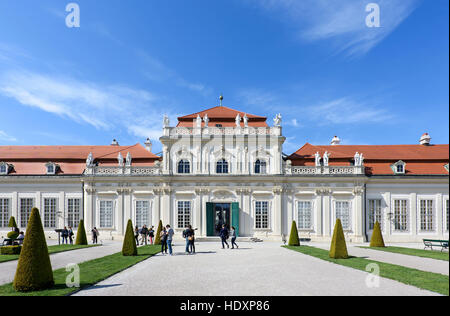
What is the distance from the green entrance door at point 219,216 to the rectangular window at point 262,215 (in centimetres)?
195

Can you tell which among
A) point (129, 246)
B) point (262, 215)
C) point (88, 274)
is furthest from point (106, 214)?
point (88, 274)

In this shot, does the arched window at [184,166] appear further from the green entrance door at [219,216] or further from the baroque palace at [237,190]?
the green entrance door at [219,216]

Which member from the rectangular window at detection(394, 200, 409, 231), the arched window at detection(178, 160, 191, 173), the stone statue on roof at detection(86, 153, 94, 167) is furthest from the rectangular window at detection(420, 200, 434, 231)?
the stone statue on roof at detection(86, 153, 94, 167)

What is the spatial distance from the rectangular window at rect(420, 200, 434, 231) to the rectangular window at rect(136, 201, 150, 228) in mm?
25598

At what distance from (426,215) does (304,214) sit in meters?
11.2

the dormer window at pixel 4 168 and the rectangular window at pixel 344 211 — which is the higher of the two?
the dormer window at pixel 4 168

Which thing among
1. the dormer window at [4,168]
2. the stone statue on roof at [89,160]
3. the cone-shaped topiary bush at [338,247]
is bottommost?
the cone-shaped topiary bush at [338,247]

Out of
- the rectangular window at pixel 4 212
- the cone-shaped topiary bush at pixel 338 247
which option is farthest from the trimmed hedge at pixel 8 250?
the cone-shaped topiary bush at pixel 338 247

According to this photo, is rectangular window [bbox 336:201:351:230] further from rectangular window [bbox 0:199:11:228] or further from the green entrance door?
rectangular window [bbox 0:199:11:228]

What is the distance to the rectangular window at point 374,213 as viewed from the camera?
3281cm

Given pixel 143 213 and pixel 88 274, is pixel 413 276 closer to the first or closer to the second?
pixel 88 274
